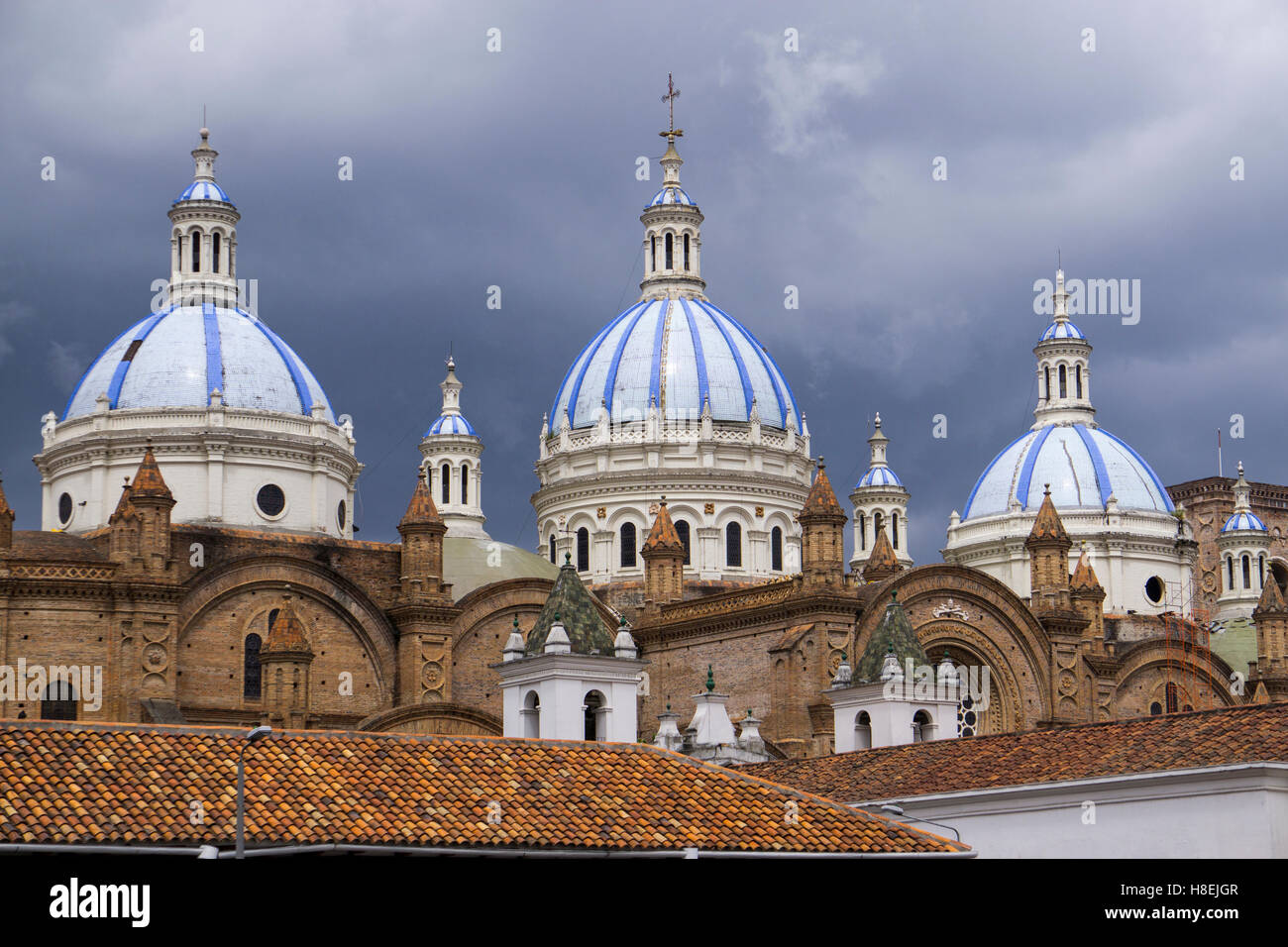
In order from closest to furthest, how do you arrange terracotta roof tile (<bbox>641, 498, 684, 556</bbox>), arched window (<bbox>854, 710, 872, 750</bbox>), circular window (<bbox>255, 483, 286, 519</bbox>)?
1. arched window (<bbox>854, 710, 872, 750</bbox>)
2. circular window (<bbox>255, 483, 286, 519</bbox>)
3. terracotta roof tile (<bbox>641, 498, 684, 556</bbox>)

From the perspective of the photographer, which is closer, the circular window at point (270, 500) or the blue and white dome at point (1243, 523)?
the circular window at point (270, 500)

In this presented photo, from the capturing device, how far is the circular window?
60.6m

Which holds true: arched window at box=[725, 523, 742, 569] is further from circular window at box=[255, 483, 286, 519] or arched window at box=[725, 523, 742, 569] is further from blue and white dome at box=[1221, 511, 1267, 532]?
blue and white dome at box=[1221, 511, 1267, 532]

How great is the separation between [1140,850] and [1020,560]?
46.6 meters

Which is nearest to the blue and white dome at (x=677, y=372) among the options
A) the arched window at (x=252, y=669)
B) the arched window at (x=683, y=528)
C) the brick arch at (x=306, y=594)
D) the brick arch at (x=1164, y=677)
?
the arched window at (x=683, y=528)

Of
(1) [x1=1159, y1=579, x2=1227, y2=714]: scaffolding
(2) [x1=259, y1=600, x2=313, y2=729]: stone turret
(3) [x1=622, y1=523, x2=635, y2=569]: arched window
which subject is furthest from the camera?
(3) [x1=622, y1=523, x2=635, y2=569]: arched window

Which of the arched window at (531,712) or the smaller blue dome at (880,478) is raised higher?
the smaller blue dome at (880,478)

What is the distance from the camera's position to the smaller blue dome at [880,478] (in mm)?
86688

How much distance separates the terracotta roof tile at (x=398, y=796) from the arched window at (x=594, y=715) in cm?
1260

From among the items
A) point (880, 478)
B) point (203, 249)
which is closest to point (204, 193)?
point (203, 249)

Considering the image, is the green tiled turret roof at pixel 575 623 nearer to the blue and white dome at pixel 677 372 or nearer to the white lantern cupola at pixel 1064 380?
the blue and white dome at pixel 677 372

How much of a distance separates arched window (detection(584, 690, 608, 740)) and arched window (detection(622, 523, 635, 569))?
81.6ft

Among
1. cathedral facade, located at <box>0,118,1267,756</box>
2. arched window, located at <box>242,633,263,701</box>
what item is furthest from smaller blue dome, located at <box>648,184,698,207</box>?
arched window, located at <box>242,633,263,701</box>
